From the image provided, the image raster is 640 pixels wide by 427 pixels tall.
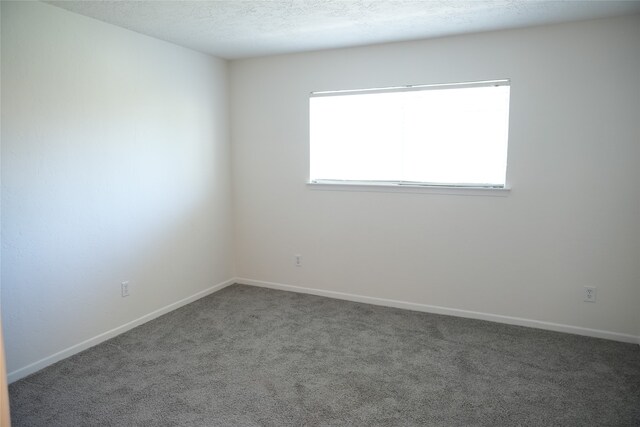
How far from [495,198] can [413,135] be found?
2.87 ft

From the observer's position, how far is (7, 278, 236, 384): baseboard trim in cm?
278

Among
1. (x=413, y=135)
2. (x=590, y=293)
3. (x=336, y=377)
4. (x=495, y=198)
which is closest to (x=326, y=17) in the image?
(x=413, y=135)

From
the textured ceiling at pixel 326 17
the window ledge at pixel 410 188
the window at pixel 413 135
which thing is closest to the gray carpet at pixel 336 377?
the window ledge at pixel 410 188

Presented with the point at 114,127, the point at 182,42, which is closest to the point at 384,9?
the point at 182,42

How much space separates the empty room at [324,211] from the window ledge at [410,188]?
17 millimetres

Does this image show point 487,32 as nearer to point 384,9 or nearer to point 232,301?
point 384,9

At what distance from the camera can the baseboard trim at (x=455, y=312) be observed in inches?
131

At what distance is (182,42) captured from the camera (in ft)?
12.4

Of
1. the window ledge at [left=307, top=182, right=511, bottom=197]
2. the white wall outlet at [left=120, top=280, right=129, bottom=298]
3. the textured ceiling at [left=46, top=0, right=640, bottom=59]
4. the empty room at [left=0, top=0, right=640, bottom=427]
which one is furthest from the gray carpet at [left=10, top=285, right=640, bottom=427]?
the textured ceiling at [left=46, top=0, right=640, bottom=59]

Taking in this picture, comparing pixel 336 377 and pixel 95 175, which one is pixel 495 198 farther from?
pixel 95 175

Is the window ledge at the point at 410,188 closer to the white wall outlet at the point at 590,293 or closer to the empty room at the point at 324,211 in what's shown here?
the empty room at the point at 324,211

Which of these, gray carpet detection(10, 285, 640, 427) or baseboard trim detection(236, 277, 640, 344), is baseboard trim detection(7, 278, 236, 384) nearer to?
gray carpet detection(10, 285, 640, 427)

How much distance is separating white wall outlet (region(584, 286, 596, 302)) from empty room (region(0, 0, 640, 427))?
22mm

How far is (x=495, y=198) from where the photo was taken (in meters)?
3.57
